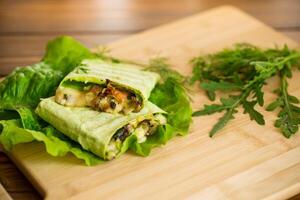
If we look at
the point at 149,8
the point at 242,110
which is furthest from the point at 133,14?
the point at 242,110

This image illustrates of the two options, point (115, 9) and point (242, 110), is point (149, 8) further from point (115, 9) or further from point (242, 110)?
point (242, 110)

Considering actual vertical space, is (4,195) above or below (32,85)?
below

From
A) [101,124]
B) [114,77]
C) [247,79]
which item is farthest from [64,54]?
[247,79]

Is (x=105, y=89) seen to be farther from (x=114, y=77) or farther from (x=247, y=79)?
(x=247, y=79)

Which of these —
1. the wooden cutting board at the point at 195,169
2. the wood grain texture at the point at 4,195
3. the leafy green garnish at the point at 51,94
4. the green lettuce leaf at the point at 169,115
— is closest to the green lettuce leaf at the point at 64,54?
the leafy green garnish at the point at 51,94

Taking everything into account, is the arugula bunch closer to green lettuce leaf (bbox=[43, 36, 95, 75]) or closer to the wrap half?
the wrap half

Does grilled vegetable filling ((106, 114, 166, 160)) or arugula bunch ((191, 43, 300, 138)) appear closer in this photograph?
grilled vegetable filling ((106, 114, 166, 160))

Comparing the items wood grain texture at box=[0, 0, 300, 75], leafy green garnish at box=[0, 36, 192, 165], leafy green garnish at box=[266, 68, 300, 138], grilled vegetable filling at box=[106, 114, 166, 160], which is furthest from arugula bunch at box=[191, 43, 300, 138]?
wood grain texture at box=[0, 0, 300, 75]

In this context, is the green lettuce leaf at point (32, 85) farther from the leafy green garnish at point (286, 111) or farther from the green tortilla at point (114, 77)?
the leafy green garnish at point (286, 111)
